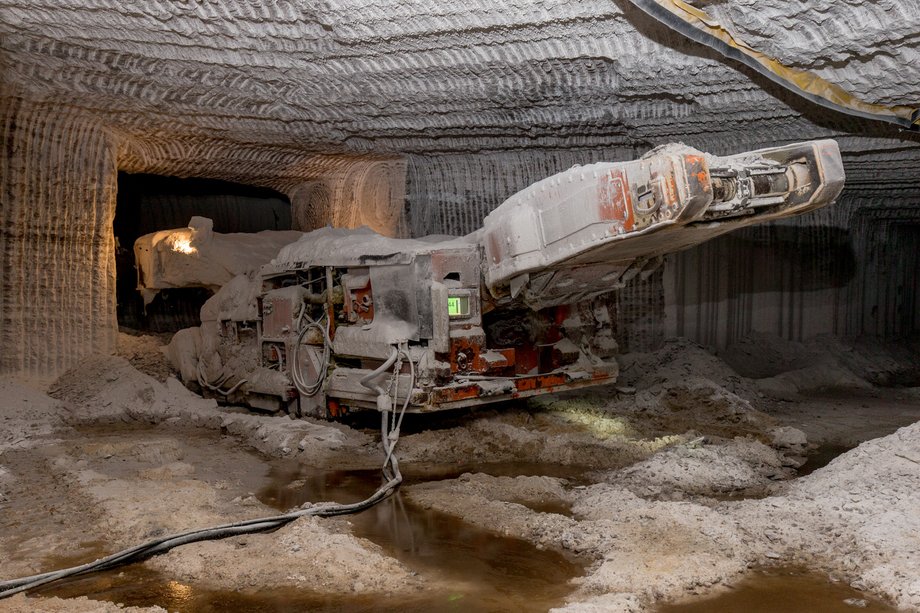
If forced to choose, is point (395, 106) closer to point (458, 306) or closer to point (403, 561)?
point (458, 306)

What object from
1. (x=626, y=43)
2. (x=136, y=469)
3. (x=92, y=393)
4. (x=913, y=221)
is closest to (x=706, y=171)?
(x=626, y=43)

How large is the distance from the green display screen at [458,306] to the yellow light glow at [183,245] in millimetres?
5254

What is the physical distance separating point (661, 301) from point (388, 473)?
551 centimetres

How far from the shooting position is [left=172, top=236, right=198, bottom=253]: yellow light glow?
10369 mm

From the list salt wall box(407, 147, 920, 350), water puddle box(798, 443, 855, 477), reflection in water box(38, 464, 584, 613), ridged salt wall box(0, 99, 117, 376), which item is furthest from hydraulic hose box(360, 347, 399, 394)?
ridged salt wall box(0, 99, 117, 376)

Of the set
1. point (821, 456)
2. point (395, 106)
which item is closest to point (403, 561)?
point (821, 456)

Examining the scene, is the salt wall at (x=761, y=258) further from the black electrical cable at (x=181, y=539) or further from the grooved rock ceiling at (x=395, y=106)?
the black electrical cable at (x=181, y=539)

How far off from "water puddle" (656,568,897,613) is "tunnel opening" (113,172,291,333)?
1056 cm

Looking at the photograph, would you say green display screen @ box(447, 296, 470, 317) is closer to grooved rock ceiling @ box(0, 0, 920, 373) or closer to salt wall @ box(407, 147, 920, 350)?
grooved rock ceiling @ box(0, 0, 920, 373)

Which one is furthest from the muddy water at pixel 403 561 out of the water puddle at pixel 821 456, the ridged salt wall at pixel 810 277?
the ridged salt wall at pixel 810 277

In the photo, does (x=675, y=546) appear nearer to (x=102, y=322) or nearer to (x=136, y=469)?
(x=136, y=469)

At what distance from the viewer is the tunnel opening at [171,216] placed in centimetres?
1358

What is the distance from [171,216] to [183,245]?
4910mm

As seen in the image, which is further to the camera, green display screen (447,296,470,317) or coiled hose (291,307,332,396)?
coiled hose (291,307,332,396)
